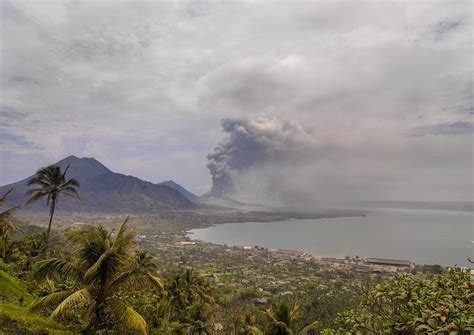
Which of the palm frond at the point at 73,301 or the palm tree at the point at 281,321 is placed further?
the palm tree at the point at 281,321

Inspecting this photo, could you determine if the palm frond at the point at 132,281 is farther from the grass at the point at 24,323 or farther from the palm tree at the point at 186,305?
the palm tree at the point at 186,305

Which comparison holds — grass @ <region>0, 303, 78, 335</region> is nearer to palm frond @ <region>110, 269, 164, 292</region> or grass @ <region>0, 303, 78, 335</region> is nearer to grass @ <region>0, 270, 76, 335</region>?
grass @ <region>0, 270, 76, 335</region>

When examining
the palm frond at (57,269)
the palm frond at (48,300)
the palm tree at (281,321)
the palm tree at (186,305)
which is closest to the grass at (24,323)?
the palm frond at (48,300)

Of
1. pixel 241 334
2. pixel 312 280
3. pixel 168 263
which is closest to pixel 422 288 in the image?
pixel 241 334

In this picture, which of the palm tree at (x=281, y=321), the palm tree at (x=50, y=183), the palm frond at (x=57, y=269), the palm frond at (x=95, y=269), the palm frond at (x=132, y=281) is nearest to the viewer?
the palm frond at (x=95, y=269)

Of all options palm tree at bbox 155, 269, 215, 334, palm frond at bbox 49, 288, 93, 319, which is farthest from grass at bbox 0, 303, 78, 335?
palm tree at bbox 155, 269, 215, 334

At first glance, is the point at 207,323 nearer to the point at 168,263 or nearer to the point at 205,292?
the point at 205,292
